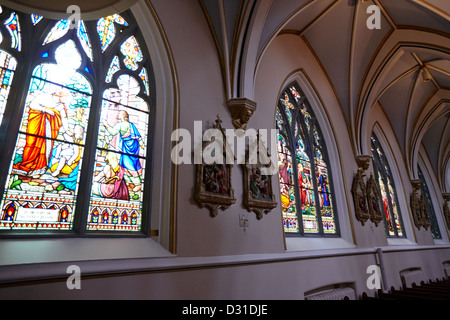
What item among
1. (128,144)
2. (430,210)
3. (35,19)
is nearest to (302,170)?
(128,144)

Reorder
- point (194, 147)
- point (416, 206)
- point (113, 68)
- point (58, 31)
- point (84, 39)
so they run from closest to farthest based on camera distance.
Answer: point (58, 31) < point (84, 39) < point (113, 68) < point (194, 147) < point (416, 206)

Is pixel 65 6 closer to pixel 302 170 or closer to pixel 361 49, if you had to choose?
pixel 302 170

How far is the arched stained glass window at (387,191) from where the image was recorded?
865 centimetres

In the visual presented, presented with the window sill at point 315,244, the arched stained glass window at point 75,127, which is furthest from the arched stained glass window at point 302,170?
the arched stained glass window at point 75,127

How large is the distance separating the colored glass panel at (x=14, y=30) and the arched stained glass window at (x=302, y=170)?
431 cm

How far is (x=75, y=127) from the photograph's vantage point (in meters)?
3.19

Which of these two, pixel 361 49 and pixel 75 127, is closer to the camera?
pixel 75 127

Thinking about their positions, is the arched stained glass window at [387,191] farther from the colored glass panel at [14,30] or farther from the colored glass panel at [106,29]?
the colored glass panel at [14,30]

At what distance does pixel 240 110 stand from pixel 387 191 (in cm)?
691

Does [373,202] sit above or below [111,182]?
above

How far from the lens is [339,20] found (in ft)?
21.5
